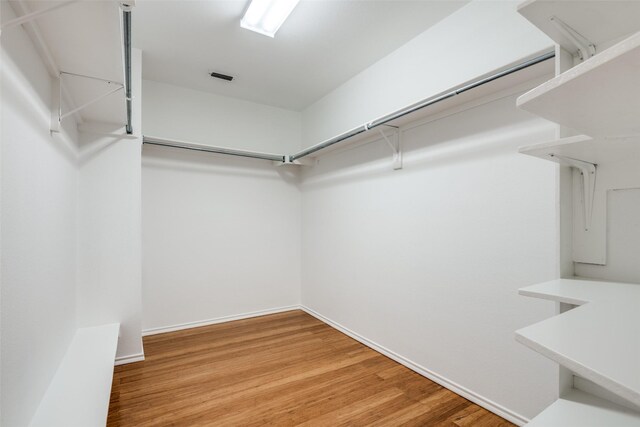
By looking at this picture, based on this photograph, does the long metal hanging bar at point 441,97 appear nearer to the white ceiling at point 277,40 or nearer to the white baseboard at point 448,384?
the white ceiling at point 277,40

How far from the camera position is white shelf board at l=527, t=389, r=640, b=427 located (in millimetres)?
808

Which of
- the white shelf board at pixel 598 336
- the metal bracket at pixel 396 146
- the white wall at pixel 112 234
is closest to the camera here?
the white shelf board at pixel 598 336

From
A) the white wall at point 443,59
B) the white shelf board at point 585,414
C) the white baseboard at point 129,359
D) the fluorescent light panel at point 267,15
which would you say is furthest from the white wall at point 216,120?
the white shelf board at point 585,414

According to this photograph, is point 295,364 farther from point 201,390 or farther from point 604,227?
point 604,227

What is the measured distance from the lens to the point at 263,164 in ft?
13.2

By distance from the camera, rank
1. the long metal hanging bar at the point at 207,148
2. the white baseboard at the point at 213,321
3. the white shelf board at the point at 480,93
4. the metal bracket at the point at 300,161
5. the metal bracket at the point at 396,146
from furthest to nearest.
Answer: the metal bracket at the point at 300,161
the white baseboard at the point at 213,321
the long metal hanging bar at the point at 207,148
the metal bracket at the point at 396,146
the white shelf board at the point at 480,93

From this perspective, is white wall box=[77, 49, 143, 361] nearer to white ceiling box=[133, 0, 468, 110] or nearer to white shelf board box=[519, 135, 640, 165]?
white ceiling box=[133, 0, 468, 110]

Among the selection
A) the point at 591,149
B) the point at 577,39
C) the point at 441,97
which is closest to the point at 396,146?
the point at 441,97

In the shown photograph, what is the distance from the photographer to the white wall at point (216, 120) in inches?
132

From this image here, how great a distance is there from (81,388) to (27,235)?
0.84m

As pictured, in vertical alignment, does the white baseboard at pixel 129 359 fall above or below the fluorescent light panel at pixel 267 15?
below

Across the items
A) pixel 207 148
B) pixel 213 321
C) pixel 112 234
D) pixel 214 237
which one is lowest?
pixel 213 321

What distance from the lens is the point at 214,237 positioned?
3678mm

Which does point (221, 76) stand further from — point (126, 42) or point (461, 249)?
point (461, 249)
